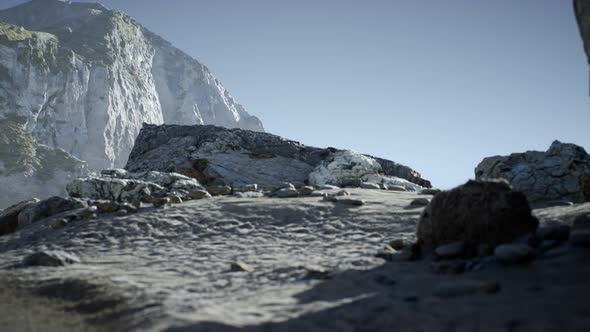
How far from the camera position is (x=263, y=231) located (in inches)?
201

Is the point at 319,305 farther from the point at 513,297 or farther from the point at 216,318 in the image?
the point at 513,297

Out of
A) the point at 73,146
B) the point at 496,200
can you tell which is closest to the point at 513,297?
the point at 496,200

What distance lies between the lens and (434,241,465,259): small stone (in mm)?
3188

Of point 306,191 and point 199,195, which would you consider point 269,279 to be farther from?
point 199,195

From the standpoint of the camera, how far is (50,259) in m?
4.17

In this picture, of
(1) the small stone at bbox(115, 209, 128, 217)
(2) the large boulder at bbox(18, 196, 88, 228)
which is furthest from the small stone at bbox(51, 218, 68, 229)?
(2) the large boulder at bbox(18, 196, 88, 228)

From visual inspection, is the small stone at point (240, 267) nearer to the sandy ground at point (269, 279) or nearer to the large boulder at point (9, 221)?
the sandy ground at point (269, 279)

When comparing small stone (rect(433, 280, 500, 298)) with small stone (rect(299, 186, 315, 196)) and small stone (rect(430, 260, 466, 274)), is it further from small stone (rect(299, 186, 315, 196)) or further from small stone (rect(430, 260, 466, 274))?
small stone (rect(299, 186, 315, 196))

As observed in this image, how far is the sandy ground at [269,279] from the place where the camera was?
7.02ft

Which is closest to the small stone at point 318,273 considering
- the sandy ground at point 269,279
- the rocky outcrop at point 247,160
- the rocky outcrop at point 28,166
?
the sandy ground at point 269,279

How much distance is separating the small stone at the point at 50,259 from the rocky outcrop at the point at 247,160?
5.62 m

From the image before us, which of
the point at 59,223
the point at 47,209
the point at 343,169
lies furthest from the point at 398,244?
the point at 343,169

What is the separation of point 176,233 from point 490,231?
12.0 feet

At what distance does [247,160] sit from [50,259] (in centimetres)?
683
